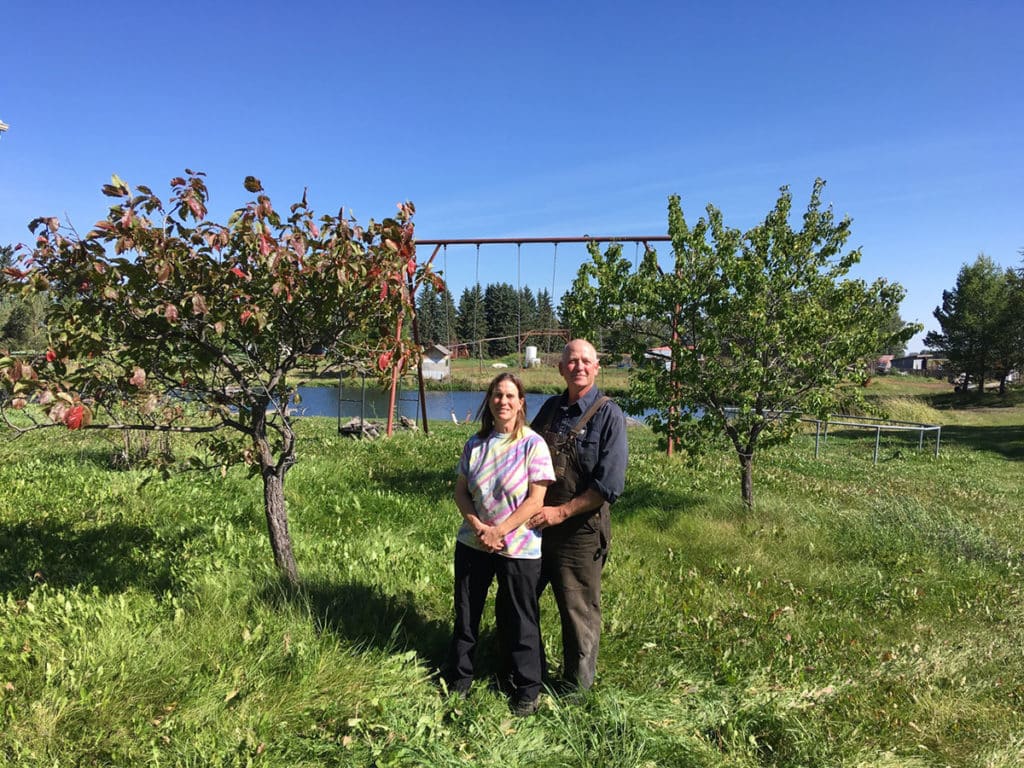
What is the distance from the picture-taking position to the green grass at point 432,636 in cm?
288

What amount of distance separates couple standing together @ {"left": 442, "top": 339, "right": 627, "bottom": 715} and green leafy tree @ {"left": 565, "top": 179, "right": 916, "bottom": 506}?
4.25m

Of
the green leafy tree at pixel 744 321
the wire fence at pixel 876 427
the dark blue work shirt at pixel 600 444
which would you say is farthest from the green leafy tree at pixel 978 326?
the dark blue work shirt at pixel 600 444

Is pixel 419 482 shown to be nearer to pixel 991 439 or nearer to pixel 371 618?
pixel 371 618

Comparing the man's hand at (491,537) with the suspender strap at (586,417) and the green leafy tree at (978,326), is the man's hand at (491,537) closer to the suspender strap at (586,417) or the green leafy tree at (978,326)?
the suspender strap at (586,417)

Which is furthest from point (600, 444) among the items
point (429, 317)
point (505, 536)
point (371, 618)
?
point (429, 317)

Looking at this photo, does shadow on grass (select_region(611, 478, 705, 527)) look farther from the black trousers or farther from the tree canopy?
the tree canopy

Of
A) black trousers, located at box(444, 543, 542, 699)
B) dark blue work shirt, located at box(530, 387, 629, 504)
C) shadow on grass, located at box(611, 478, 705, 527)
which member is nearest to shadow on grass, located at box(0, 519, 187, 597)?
black trousers, located at box(444, 543, 542, 699)

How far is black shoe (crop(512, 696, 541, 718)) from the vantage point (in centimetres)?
324

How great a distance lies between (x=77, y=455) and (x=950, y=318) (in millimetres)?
48398

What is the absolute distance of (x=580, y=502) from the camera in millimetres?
3221

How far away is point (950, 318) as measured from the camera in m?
41.6

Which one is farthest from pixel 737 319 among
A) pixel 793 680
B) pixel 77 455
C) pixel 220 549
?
pixel 77 455

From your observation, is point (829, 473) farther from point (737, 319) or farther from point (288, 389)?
point (288, 389)

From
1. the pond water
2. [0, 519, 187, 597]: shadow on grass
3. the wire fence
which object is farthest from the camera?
the pond water
